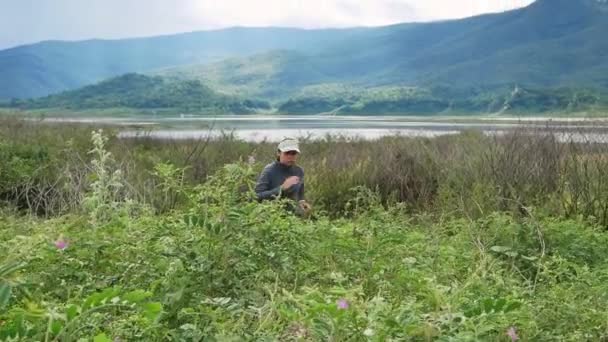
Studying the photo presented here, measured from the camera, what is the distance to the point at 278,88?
176 metres

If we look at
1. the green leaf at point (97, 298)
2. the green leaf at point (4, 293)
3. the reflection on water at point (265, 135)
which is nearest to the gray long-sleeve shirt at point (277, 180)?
the green leaf at point (97, 298)

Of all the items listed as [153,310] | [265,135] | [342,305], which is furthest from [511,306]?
[265,135]

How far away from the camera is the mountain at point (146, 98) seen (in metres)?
105

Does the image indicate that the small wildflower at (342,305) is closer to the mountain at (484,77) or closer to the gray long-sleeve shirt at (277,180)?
the gray long-sleeve shirt at (277,180)

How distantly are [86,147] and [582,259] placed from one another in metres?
14.1

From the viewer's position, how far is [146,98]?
352 feet

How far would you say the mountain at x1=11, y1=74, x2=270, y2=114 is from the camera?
104750 millimetres

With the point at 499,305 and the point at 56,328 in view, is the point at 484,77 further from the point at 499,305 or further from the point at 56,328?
the point at 56,328

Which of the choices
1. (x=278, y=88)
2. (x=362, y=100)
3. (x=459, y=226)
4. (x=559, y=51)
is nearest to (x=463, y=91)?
(x=362, y=100)

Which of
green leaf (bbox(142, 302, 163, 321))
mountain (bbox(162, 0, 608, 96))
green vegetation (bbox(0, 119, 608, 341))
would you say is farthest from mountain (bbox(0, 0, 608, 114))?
green leaf (bbox(142, 302, 163, 321))

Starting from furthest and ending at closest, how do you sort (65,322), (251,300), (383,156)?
(383,156)
(251,300)
(65,322)

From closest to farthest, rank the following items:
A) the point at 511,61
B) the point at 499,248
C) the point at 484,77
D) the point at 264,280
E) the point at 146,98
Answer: the point at 264,280 → the point at 499,248 → the point at 146,98 → the point at 484,77 → the point at 511,61

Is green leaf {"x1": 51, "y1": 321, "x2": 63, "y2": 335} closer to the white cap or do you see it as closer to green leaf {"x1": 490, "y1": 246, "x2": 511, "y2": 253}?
green leaf {"x1": 490, "y1": 246, "x2": 511, "y2": 253}

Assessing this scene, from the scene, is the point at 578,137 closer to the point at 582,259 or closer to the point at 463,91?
the point at 582,259
